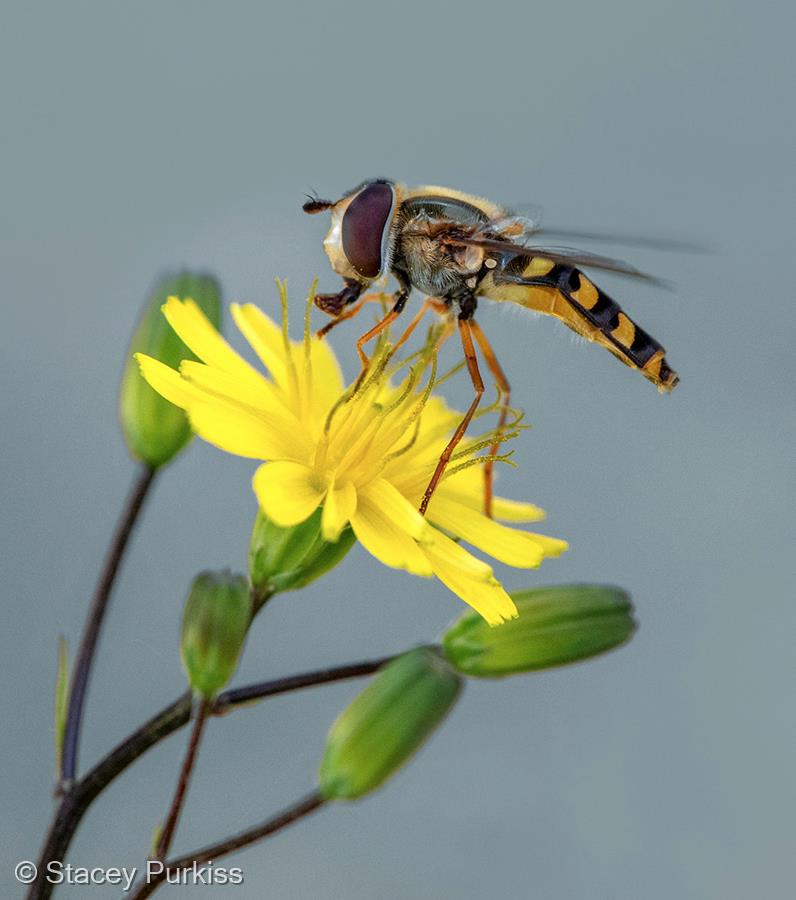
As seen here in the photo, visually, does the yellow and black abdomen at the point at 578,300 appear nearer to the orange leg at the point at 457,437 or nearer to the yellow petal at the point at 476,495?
the orange leg at the point at 457,437

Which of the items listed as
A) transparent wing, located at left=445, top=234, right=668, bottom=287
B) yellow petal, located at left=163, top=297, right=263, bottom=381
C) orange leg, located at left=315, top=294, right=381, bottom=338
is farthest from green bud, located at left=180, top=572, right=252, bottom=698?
transparent wing, located at left=445, top=234, right=668, bottom=287

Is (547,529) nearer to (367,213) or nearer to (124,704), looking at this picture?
(124,704)

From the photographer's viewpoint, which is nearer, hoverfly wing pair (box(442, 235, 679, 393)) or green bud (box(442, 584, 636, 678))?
green bud (box(442, 584, 636, 678))

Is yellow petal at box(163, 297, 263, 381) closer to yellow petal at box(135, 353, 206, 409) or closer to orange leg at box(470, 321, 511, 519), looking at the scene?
yellow petal at box(135, 353, 206, 409)

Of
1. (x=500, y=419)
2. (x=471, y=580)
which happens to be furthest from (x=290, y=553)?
(x=500, y=419)

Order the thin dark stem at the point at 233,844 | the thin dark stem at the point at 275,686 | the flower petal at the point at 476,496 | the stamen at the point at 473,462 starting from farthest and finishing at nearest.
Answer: the flower petal at the point at 476,496, the stamen at the point at 473,462, the thin dark stem at the point at 275,686, the thin dark stem at the point at 233,844

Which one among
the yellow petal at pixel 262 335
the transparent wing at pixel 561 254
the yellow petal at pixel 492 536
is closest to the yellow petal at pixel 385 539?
the yellow petal at pixel 492 536

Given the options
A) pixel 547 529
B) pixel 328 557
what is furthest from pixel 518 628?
pixel 547 529

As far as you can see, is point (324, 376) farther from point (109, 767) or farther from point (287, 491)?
point (109, 767)
